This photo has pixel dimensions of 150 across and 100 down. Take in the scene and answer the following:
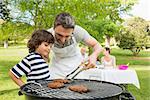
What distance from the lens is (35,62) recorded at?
75.4 inches

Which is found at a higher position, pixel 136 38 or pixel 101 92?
pixel 101 92

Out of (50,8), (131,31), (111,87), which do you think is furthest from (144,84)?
(131,31)

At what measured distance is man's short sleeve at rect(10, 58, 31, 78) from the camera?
1.91 meters

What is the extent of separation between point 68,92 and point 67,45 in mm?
479

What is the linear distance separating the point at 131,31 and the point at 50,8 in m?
7.64

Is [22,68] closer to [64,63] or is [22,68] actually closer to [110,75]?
[64,63]

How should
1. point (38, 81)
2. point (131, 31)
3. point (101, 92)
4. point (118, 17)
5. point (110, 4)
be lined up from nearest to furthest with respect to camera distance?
point (101, 92) < point (38, 81) < point (110, 4) < point (118, 17) < point (131, 31)

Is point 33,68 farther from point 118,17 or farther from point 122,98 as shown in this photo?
point 118,17

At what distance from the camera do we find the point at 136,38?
1423 centimetres

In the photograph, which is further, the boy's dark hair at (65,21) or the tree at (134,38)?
the tree at (134,38)

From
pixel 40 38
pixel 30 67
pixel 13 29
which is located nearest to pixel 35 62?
pixel 30 67

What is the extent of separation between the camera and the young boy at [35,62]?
1915 mm

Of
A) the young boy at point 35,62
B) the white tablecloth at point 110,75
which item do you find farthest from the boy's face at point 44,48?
the white tablecloth at point 110,75

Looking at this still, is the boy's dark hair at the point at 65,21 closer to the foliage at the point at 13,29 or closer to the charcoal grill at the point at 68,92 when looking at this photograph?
the charcoal grill at the point at 68,92
